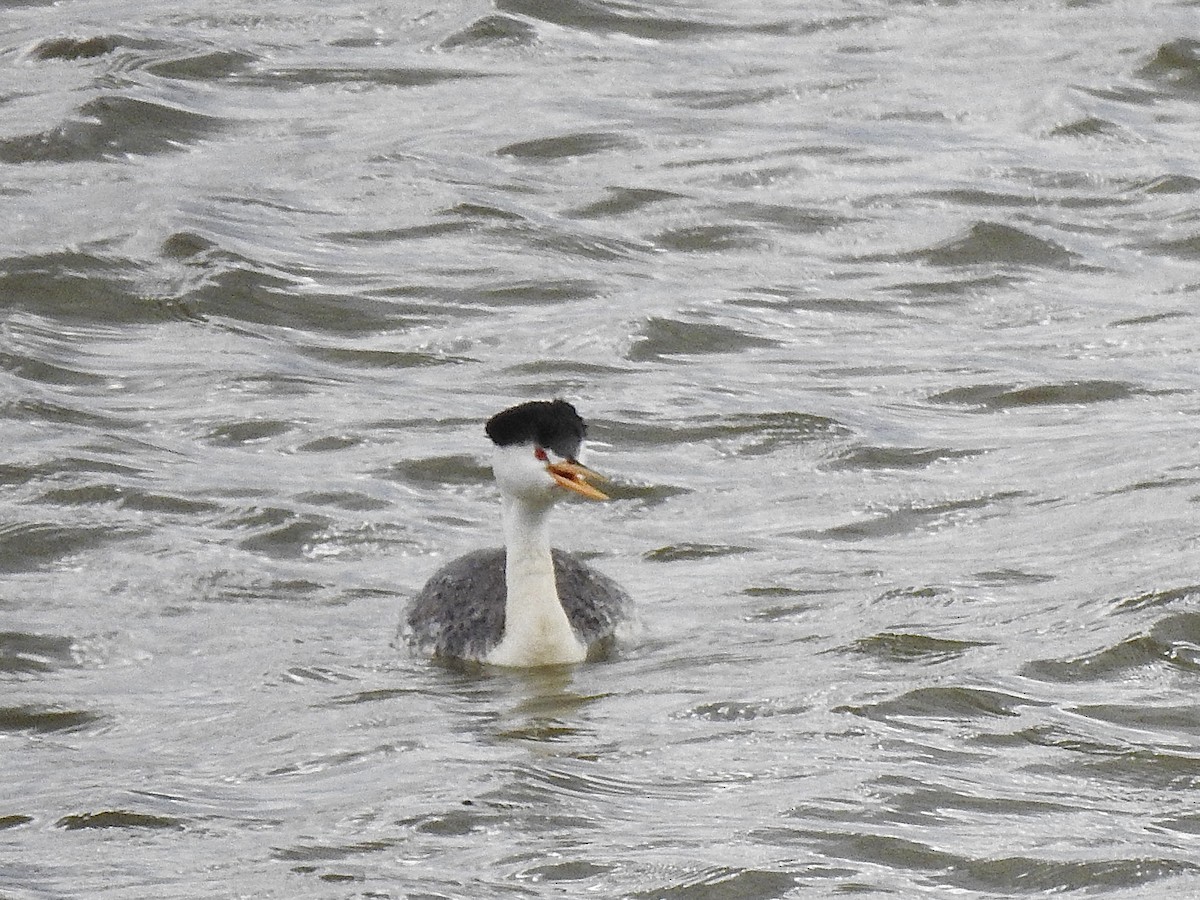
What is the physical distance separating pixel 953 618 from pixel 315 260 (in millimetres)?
6712

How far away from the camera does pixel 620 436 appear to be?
1329 cm

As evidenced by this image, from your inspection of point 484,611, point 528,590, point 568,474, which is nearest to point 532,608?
point 528,590

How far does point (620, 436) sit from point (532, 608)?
3134mm

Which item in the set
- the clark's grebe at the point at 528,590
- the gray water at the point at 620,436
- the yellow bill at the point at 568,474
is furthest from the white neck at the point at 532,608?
the yellow bill at the point at 568,474

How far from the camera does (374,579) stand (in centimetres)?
1136

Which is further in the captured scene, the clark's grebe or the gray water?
the clark's grebe

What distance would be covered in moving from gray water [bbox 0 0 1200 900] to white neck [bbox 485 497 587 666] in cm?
20

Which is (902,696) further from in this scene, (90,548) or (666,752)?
(90,548)

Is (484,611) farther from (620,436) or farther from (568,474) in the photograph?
(620,436)

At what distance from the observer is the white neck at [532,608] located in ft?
33.6

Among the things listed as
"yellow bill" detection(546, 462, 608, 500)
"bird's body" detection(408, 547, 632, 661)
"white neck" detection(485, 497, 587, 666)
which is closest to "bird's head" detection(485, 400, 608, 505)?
"yellow bill" detection(546, 462, 608, 500)

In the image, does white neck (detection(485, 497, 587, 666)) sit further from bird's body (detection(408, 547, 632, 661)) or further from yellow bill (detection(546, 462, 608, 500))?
yellow bill (detection(546, 462, 608, 500))

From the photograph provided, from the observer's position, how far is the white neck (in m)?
10.2

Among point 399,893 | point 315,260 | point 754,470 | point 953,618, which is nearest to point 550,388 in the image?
point 754,470
